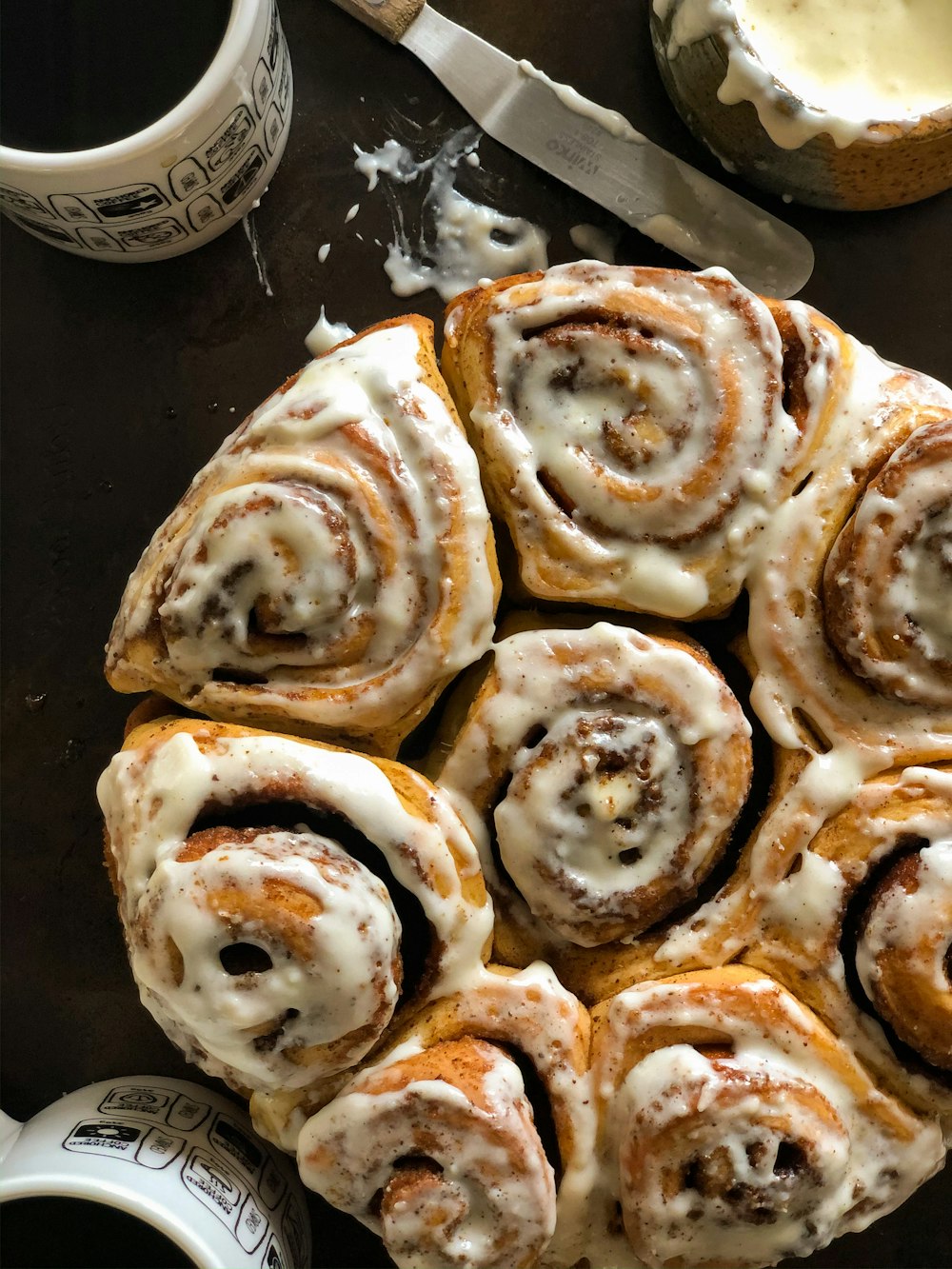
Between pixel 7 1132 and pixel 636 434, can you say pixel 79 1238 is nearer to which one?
pixel 7 1132

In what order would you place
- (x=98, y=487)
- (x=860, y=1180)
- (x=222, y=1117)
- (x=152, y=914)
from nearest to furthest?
(x=152, y=914)
(x=860, y=1180)
(x=222, y=1117)
(x=98, y=487)

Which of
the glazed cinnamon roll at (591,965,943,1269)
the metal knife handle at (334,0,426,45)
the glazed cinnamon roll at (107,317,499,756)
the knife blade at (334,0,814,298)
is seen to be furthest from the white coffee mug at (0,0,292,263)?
the glazed cinnamon roll at (591,965,943,1269)

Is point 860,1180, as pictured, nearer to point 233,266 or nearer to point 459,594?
point 459,594

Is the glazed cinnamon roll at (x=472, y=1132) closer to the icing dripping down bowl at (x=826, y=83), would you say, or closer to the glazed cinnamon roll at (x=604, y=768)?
the glazed cinnamon roll at (x=604, y=768)

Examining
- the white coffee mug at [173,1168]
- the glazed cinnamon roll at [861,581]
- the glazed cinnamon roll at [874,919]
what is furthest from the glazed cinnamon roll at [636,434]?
the white coffee mug at [173,1168]

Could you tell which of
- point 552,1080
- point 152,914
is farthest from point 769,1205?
point 152,914

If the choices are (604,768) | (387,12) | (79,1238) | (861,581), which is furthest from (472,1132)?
→ (387,12)

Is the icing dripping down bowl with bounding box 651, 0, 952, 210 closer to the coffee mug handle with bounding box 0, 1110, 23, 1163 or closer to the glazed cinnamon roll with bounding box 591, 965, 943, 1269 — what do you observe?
the glazed cinnamon roll with bounding box 591, 965, 943, 1269
